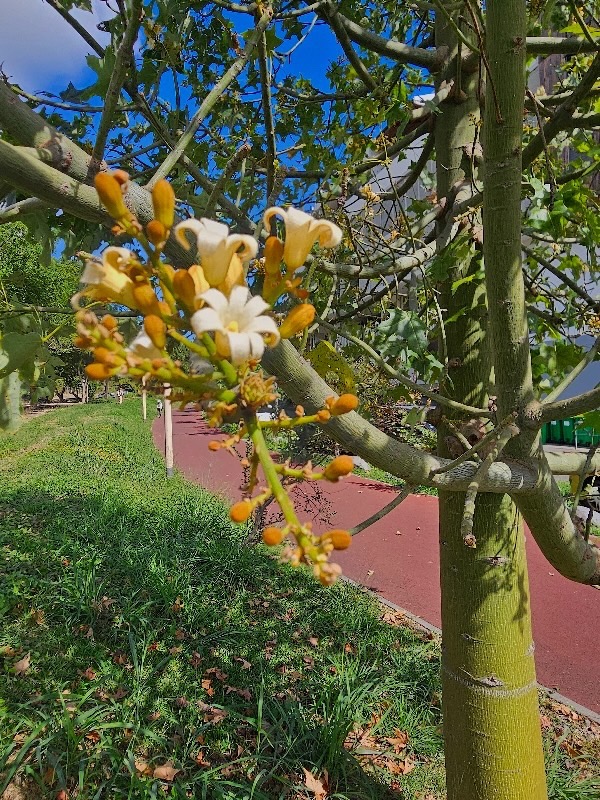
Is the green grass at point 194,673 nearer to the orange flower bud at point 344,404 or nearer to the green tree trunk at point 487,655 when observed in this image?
the green tree trunk at point 487,655

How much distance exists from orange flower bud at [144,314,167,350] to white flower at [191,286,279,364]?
0.04m

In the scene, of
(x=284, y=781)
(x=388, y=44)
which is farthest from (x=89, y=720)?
(x=388, y=44)

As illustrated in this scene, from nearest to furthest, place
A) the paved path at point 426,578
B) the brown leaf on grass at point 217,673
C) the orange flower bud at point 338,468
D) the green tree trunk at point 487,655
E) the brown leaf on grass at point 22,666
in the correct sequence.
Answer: the orange flower bud at point 338,468
the green tree trunk at point 487,655
the brown leaf on grass at point 22,666
the brown leaf on grass at point 217,673
the paved path at point 426,578

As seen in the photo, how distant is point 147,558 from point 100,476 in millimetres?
5961

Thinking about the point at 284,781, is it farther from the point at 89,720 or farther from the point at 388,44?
the point at 388,44

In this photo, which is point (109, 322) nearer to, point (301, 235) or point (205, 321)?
point (205, 321)

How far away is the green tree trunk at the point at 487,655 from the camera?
2330 millimetres

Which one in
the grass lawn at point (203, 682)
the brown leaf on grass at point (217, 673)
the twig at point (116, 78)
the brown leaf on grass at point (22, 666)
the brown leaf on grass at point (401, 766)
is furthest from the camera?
the brown leaf on grass at point (217, 673)

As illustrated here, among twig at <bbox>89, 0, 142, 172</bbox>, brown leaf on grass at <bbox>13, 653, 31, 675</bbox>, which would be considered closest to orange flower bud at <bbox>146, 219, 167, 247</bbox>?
twig at <bbox>89, 0, 142, 172</bbox>

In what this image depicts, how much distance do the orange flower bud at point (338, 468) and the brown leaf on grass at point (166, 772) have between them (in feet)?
11.6

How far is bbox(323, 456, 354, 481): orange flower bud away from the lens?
72 centimetres

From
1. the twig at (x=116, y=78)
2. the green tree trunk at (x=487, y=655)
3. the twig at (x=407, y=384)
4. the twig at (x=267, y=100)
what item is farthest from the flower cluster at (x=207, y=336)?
the green tree trunk at (x=487, y=655)

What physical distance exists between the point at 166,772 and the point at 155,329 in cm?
370

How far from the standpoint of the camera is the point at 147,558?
655cm
